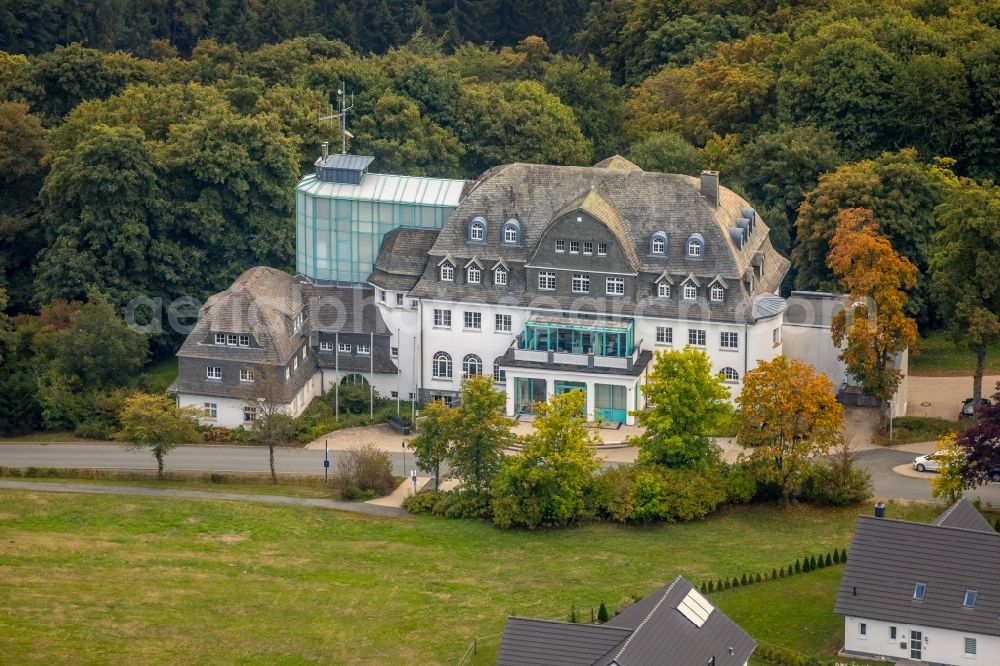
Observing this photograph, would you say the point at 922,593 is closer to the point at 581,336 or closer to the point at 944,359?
the point at 581,336

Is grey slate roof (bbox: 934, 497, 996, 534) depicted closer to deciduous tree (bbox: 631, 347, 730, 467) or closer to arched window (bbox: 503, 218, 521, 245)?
deciduous tree (bbox: 631, 347, 730, 467)

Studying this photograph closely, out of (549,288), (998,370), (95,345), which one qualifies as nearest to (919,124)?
(998,370)

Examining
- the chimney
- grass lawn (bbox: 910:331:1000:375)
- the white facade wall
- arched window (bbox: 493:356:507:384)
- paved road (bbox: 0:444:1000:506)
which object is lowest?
the white facade wall

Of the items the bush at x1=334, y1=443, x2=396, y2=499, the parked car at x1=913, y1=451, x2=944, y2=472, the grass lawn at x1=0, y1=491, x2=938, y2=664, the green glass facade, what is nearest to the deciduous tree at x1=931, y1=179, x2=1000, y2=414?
the parked car at x1=913, y1=451, x2=944, y2=472

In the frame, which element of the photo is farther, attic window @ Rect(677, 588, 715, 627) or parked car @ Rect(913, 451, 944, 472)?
parked car @ Rect(913, 451, 944, 472)

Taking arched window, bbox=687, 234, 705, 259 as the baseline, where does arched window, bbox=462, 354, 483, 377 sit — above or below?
below

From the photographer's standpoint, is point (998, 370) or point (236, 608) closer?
point (236, 608)

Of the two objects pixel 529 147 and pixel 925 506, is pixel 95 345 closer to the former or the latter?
pixel 529 147
